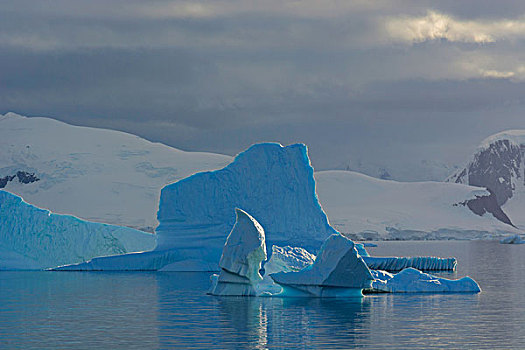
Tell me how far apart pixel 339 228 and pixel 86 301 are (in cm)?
8400

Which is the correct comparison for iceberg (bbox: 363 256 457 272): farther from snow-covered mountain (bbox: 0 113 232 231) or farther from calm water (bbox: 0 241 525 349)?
snow-covered mountain (bbox: 0 113 232 231)

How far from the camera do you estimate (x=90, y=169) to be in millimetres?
107188

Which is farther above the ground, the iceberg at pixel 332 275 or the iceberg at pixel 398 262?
the iceberg at pixel 398 262

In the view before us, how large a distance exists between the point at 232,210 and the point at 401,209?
83921 mm

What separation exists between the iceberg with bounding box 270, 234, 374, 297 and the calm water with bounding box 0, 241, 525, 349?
19.4 inches

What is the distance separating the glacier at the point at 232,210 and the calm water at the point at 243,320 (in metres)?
8.49

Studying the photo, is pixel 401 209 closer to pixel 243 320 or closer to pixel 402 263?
pixel 402 263

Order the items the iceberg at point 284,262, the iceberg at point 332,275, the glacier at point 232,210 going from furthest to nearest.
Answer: the glacier at point 232,210 → the iceberg at point 284,262 → the iceberg at point 332,275

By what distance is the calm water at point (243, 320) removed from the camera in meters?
20.0

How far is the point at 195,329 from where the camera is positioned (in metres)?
21.9

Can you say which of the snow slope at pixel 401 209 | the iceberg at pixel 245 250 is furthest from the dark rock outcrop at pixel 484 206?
the iceberg at pixel 245 250

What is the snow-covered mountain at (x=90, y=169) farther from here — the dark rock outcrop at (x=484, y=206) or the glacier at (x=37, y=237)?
the glacier at (x=37, y=237)

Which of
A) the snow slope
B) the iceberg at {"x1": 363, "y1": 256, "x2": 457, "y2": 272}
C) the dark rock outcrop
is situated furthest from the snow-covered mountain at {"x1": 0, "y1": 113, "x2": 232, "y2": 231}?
the iceberg at {"x1": 363, "y1": 256, "x2": 457, "y2": 272}

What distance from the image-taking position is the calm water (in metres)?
20.0
